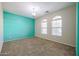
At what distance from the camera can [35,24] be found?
8.98 m

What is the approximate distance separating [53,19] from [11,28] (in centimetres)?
320

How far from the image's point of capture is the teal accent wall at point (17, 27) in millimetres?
6191

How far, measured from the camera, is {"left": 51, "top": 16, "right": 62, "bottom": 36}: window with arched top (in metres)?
5.41

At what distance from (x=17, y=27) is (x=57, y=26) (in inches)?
130

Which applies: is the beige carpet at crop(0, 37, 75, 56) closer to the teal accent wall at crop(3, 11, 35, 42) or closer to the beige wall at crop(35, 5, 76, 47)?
the beige wall at crop(35, 5, 76, 47)

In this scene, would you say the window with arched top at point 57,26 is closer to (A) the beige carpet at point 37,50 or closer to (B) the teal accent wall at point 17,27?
(A) the beige carpet at point 37,50

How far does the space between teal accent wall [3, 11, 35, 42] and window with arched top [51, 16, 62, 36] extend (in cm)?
284

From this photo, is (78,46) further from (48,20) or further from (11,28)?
(11,28)

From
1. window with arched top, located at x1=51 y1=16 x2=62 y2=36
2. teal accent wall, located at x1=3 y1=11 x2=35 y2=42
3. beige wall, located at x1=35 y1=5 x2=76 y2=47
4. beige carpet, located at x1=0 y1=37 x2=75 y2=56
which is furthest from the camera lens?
teal accent wall, located at x1=3 y1=11 x2=35 y2=42

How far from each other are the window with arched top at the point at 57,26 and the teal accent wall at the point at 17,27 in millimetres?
2845

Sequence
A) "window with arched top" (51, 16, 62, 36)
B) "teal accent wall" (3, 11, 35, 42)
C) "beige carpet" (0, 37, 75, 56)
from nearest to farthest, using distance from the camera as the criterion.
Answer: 1. "beige carpet" (0, 37, 75, 56)
2. "window with arched top" (51, 16, 62, 36)
3. "teal accent wall" (3, 11, 35, 42)

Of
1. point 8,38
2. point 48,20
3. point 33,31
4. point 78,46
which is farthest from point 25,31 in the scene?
point 78,46

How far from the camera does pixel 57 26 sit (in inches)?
226

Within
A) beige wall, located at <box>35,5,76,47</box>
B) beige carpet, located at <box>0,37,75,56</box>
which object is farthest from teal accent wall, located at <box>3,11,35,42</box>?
beige wall, located at <box>35,5,76,47</box>
